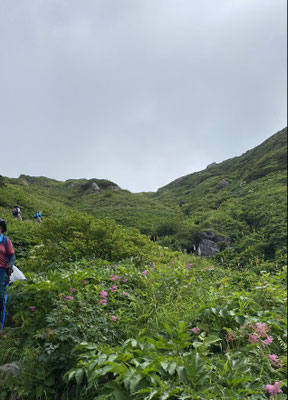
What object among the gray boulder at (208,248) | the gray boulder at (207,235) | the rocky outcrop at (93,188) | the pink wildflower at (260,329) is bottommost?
the pink wildflower at (260,329)

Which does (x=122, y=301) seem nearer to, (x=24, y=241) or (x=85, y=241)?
(x=85, y=241)

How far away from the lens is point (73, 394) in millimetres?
3027

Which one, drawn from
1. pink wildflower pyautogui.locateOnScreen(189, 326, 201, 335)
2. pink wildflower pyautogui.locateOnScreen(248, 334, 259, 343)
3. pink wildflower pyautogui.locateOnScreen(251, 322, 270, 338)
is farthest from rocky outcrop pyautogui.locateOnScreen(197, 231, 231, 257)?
pink wildflower pyautogui.locateOnScreen(248, 334, 259, 343)

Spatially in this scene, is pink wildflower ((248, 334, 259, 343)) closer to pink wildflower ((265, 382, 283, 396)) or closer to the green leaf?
pink wildflower ((265, 382, 283, 396))

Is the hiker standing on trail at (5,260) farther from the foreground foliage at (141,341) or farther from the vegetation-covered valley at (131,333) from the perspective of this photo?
the foreground foliage at (141,341)

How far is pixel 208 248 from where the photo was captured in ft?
49.6

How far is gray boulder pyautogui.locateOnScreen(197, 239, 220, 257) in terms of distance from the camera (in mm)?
14758

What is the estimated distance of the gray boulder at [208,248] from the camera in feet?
48.4

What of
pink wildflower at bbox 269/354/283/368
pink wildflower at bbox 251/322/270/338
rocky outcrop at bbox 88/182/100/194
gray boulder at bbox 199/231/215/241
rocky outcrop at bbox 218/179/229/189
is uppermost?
rocky outcrop at bbox 88/182/100/194

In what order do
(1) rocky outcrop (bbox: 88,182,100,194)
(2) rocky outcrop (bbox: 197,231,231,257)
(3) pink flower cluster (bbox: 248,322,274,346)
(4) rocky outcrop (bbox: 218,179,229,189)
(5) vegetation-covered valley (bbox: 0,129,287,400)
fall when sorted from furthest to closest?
(1) rocky outcrop (bbox: 88,182,100,194) < (4) rocky outcrop (bbox: 218,179,229,189) < (2) rocky outcrop (bbox: 197,231,231,257) < (3) pink flower cluster (bbox: 248,322,274,346) < (5) vegetation-covered valley (bbox: 0,129,287,400)

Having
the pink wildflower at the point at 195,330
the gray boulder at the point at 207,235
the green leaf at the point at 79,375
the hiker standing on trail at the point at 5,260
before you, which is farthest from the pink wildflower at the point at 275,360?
the gray boulder at the point at 207,235

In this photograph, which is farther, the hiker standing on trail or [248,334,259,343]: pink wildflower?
the hiker standing on trail

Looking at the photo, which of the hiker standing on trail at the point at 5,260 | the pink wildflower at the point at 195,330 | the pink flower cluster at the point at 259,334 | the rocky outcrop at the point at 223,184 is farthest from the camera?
the rocky outcrop at the point at 223,184

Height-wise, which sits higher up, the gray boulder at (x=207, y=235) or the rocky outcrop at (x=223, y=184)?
the rocky outcrop at (x=223, y=184)
